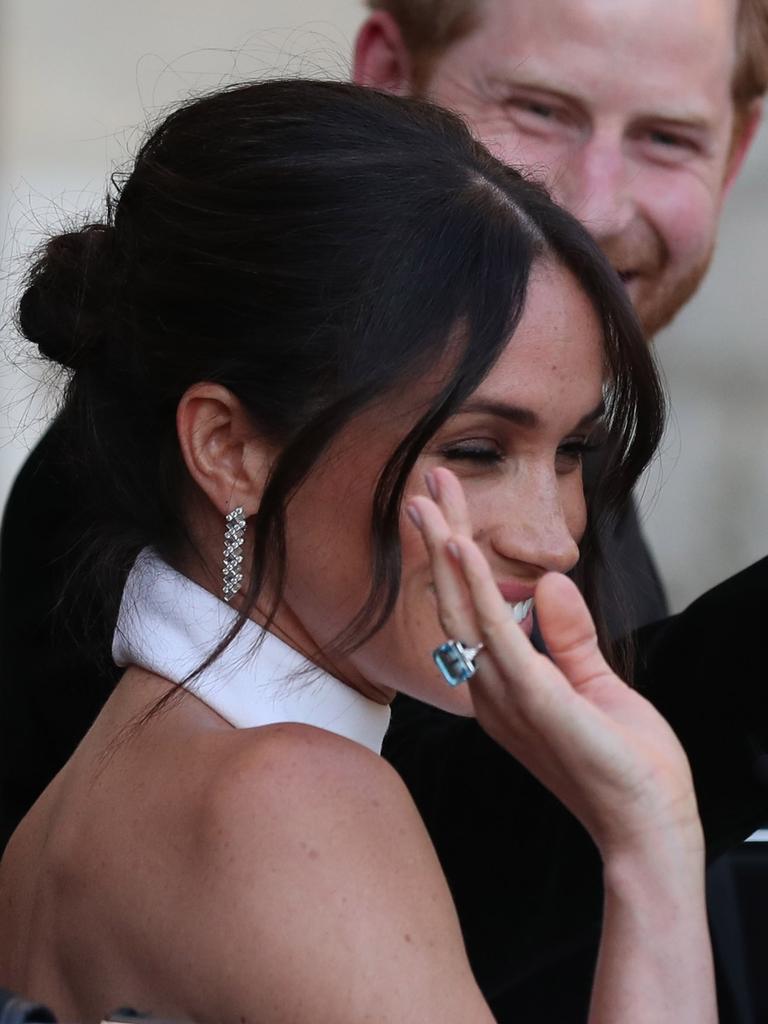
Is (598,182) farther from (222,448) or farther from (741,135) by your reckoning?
(222,448)

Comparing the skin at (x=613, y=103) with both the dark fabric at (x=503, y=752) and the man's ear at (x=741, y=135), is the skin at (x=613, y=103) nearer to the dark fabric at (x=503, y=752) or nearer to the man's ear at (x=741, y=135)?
the man's ear at (x=741, y=135)

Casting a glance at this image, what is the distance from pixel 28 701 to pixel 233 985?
1129mm

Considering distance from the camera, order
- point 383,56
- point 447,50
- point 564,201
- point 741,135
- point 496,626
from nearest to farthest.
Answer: point 496,626
point 564,201
point 447,50
point 383,56
point 741,135

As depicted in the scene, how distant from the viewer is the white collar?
1.80 metres

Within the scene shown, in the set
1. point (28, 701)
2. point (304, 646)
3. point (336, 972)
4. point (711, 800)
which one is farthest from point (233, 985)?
point (28, 701)

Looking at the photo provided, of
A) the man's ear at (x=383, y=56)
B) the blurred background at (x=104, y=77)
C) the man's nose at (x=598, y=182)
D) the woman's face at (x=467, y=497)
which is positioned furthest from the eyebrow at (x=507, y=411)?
the blurred background at (x=104, y=77)

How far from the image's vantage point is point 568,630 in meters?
1.54

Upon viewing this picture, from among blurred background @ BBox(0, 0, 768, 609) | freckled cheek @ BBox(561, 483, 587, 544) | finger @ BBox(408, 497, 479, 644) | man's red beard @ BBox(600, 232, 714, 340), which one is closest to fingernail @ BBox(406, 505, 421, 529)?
finger @ BBox(408, 497, 479, 644)

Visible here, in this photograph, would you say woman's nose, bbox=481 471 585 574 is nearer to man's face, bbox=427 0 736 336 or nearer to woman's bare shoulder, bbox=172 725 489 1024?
woman's bare shoulder, bbox=172 725 489 1024

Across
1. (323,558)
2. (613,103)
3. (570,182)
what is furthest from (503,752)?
(613,103)

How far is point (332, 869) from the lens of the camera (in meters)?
1.54

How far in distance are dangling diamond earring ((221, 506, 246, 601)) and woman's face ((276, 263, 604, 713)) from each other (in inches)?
2.1

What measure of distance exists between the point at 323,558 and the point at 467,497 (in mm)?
168

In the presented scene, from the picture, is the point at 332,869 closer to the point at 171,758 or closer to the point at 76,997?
the point at 171,758
